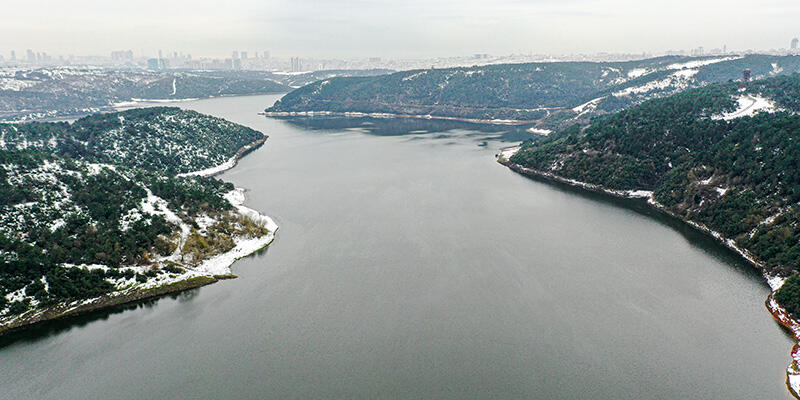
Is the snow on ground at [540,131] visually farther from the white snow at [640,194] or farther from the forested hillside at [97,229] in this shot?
the forested hillside at [97,229]

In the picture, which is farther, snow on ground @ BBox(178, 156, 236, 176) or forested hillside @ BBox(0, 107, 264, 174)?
snow on ground @ BBox(178, 156, 236, 176)

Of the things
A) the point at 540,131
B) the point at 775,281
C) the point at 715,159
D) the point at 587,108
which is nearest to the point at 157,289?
the point at 775,281

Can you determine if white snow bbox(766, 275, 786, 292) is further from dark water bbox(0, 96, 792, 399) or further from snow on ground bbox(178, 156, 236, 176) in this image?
snow on ground bbox(178, 156, 236, 176)

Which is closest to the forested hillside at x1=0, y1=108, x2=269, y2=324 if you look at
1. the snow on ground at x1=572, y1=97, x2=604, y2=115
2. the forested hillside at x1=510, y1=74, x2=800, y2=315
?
the forested hillside at x1=510, y1=74, x2=800, y2=315

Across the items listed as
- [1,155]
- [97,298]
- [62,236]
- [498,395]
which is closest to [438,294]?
[498,395]

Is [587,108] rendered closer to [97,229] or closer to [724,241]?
[724,241]

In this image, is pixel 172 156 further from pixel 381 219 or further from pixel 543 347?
pixel 543 347

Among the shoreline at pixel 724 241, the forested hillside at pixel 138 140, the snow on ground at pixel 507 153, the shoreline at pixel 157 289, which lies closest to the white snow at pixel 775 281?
the shoreline at pixel 724 241
